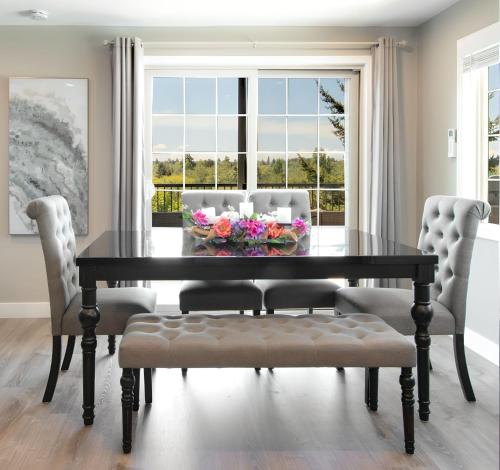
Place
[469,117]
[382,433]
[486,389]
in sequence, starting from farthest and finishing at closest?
[469,117] → [486,389] → [382,433]

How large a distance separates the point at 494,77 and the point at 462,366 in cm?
211

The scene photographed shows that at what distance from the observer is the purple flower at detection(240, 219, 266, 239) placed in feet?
10.6

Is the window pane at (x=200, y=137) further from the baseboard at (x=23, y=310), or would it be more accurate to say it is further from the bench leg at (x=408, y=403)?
the bench leg at (x=408, y=403)

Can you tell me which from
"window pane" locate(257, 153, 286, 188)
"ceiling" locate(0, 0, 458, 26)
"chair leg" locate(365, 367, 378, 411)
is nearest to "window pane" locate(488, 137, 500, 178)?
"ceiling" locate(0, 0, 458, 26)

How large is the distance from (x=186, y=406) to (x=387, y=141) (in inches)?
119

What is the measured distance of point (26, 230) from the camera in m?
5.51

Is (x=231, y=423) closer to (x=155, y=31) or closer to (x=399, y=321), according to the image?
(x=399, y=321)

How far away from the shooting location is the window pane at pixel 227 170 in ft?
18.9

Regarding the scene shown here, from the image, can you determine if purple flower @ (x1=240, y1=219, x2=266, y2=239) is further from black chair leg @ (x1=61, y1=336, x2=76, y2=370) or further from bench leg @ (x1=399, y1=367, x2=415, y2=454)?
black chair leg @ (x1=61, y1=336, x2=76, y2=370)

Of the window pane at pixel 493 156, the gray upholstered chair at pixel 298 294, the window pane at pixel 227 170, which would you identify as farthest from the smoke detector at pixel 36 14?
the window pane at pixel 493 156

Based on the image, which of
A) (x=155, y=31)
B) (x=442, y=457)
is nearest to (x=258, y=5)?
(x=155, y=31)

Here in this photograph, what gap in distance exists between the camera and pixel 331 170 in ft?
19.1

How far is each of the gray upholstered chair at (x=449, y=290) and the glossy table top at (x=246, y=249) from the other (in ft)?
0.90

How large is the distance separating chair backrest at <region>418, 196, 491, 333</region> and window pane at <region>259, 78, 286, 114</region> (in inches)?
99.1
